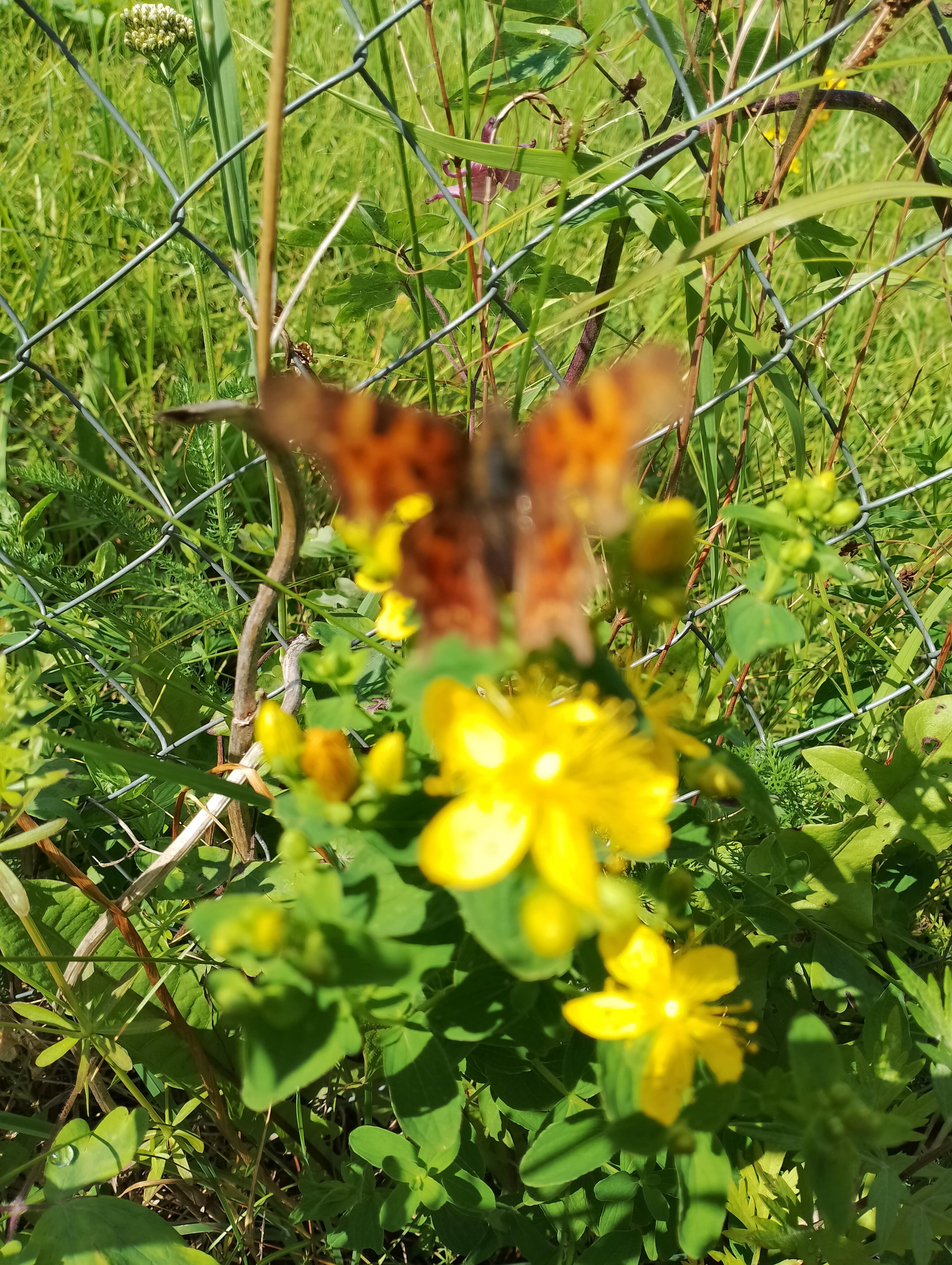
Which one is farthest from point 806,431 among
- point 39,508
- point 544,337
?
point 39,508

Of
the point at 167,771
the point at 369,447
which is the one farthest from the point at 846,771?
the point at 369,447

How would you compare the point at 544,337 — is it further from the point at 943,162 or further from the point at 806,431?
the point at 806,431

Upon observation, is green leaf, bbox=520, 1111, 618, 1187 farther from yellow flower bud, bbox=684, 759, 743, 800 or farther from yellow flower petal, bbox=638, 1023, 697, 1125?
yellow flower bud, bbox=684, 759, 743, 800

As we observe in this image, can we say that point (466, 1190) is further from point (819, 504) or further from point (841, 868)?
point (819, 504)

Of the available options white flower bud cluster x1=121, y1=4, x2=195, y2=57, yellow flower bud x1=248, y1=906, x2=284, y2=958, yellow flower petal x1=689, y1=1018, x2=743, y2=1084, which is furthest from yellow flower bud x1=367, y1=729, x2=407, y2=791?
white flower bud cluster x1=121, y1=4, x2=195, y2=57

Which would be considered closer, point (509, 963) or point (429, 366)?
point (509, 963)

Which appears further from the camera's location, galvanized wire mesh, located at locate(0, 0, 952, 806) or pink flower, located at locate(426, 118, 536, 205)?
pink flower, located at locate(426, 118, 536, 205)
